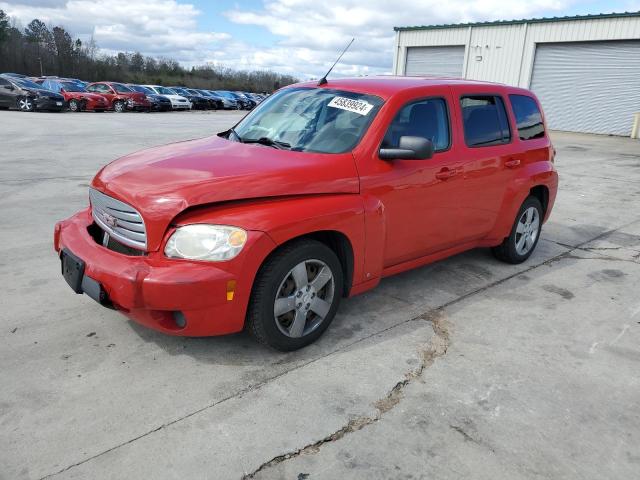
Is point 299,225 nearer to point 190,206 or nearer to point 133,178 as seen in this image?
point 190,206

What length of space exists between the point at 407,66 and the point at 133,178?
101ft

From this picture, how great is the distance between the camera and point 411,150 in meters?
3.60

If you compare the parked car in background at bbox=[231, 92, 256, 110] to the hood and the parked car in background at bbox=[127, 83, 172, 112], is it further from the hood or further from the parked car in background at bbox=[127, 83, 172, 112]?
the hood

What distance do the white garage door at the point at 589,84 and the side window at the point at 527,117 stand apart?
21.5m

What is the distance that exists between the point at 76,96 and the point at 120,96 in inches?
115

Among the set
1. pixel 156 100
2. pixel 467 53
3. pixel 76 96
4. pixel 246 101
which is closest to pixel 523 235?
pixel 76 96

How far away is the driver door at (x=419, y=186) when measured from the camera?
3771 millimetres

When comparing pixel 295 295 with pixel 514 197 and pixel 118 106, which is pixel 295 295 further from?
pixel 118 106

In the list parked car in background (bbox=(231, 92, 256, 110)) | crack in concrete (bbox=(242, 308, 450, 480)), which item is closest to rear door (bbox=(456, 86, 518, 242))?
crack in concrete (bbox=(242, 308, 450, 480))

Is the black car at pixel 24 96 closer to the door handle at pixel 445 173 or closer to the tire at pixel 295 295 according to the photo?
the door handle at pixel 445 173

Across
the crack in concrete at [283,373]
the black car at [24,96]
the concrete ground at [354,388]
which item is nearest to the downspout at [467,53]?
the black car at [24,96]

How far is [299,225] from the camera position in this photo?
125 inches

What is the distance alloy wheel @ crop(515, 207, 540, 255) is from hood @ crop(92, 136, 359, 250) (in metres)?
2.54

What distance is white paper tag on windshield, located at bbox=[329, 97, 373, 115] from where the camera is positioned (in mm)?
3867
